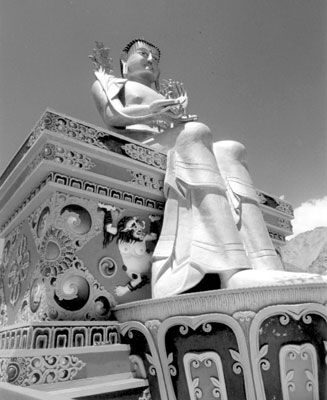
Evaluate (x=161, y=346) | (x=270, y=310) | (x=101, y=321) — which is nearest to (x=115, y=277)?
(x=101, y=321)

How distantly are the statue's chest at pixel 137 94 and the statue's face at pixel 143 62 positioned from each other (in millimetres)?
316

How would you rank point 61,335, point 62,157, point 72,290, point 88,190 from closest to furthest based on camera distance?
point 61,335 → point 72,290 → point 62,157 → point 88,190

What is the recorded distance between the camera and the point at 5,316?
2889mm

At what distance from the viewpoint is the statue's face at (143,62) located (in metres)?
3.92

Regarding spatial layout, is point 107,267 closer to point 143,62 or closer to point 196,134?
point 196,134

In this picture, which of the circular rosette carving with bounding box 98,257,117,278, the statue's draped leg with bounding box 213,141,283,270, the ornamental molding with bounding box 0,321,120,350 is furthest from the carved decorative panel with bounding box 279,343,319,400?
the circular rosette carving with bounding box 98,257,117,278

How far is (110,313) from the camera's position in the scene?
2.38 m

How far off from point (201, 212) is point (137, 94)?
1628mm

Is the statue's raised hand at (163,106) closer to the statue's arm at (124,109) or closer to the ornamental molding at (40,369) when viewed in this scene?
the statue's arm at (124,109)

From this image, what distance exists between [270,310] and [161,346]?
2.12 ft

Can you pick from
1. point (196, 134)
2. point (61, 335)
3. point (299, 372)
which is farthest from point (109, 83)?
point (299, 372)

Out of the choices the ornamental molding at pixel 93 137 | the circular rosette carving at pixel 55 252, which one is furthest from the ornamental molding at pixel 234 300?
the ornamental molding at pixel 93 137

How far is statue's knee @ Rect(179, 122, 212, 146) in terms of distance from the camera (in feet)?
8.52

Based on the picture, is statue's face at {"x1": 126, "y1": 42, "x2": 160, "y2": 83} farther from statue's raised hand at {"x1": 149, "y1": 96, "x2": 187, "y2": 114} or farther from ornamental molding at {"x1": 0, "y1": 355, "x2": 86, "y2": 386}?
ornamental molding at {"x1": 0, "y1": 355, "x2": 86, "y2": 386}
